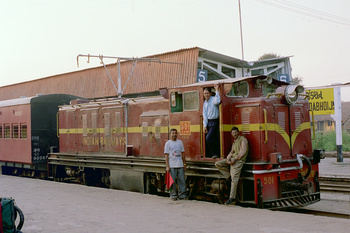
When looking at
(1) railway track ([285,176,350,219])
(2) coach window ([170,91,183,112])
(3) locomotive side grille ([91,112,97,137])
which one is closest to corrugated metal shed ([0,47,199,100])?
(3) locomotive side grille ([91,112,97,137])

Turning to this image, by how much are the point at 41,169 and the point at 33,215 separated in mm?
7961

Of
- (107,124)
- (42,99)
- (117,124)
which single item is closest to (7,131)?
(42,99)

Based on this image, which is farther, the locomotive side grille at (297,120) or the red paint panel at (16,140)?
the red paint panel at (16,140)

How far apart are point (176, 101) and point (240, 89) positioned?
1620 mm

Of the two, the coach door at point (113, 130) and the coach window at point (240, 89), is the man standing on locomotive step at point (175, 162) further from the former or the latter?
the coach door at point (113, 130)

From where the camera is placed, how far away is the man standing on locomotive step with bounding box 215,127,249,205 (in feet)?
26.0

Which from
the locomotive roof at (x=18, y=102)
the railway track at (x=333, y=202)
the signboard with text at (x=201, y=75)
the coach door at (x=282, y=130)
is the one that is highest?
the signboard with text at (x=201, y=75)

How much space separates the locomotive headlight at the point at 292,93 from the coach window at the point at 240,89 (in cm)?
90

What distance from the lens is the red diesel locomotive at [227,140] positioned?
8.09 metres

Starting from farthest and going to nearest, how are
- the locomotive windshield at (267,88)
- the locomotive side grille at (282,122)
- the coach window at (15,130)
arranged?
the coach window at (15,130) < the locomotive windshield at (267,88) < the locomotive side grille at (282,122)

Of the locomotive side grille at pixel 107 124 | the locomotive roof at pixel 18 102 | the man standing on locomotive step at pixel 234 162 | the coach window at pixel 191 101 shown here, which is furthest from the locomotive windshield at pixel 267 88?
the locomotive roof at pixel 18 102

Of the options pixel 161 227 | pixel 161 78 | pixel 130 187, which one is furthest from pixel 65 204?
pixel 161 78

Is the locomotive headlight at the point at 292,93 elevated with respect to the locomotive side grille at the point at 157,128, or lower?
elevated

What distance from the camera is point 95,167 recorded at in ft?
40.0
